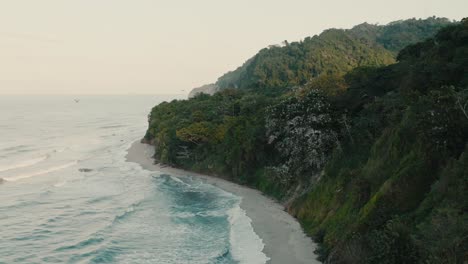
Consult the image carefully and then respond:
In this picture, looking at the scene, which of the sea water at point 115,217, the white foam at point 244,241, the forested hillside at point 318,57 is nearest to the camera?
the white foam at point 244,241

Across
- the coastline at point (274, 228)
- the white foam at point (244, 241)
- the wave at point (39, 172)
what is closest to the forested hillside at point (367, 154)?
the coastline at point (274, 228)

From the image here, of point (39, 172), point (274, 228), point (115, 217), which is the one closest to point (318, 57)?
point (39, 172)

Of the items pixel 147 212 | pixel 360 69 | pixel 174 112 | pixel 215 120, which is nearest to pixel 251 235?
pixel 147 212

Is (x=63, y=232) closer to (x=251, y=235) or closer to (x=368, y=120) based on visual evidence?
(x=251, y=235)

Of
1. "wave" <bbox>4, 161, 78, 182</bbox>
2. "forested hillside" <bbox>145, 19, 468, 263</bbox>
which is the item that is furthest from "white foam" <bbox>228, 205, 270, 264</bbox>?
"wave" <bbox>4, 161, 78, 182</bbox>

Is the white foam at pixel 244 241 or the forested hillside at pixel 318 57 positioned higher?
the forested hillside at pixel 318 57

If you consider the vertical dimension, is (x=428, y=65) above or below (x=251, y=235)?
above

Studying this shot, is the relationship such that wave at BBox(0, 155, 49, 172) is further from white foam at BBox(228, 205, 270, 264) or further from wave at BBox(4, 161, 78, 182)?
white foam at BBox(228, 205, 270, 264)

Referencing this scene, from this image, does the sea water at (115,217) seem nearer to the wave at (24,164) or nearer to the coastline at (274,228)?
the wave at (24,164)
